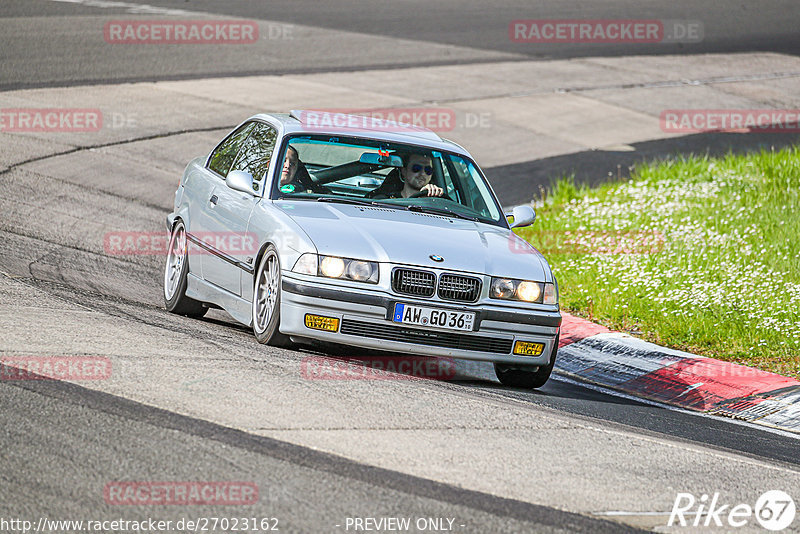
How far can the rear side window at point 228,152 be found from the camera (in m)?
9.36

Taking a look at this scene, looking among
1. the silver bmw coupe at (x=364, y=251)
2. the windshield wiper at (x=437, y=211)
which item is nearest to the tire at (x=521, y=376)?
the silver bmw coupe at (x=364, y=251)

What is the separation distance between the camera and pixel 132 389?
5.93m

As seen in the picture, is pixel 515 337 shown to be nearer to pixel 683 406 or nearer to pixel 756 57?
pixel 683 406

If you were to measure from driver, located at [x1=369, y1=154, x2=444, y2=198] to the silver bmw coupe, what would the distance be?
1 cm

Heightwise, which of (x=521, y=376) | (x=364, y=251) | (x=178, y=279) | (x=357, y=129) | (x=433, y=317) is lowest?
(x=521, y=376)

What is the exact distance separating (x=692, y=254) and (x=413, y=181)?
13.4ft

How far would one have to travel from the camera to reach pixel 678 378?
8953mm

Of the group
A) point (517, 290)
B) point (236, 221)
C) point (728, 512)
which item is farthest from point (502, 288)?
point (728, 512)

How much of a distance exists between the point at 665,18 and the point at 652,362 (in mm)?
23901

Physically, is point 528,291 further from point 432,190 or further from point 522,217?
point 432,190

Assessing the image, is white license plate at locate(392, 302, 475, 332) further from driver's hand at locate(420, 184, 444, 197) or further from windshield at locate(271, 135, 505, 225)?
driver's hand at locate(420, 184, 444, 197)

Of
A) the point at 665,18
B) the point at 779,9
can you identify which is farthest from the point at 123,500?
the point at 779,9

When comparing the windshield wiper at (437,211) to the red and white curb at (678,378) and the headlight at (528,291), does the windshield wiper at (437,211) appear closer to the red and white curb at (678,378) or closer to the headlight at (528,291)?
the headlight at (528,291)

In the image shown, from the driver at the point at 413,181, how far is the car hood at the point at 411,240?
19.4 inches
